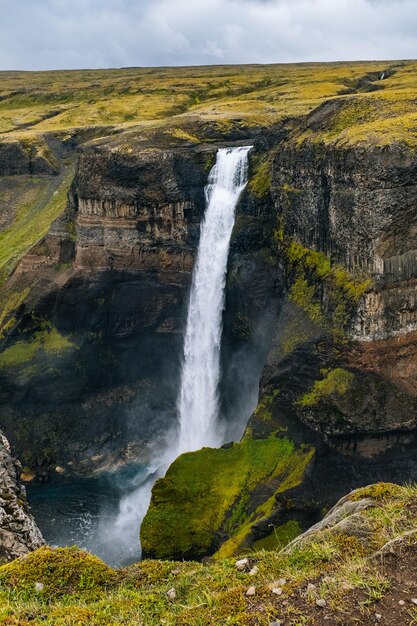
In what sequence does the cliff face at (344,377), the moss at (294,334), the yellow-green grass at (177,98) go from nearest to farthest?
1. the cliff face at (344,377)
2. the moss at (294,334)
3. the yellow-green grass at (177,98)

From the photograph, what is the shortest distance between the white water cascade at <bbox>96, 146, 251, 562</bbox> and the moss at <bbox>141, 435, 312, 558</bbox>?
9.01 metres

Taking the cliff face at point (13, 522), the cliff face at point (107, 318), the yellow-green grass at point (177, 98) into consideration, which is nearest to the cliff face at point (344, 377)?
the cliff face at point (13, 522)

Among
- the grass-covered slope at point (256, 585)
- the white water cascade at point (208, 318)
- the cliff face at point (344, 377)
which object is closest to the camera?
the grass-covered slope at point (256, 585)

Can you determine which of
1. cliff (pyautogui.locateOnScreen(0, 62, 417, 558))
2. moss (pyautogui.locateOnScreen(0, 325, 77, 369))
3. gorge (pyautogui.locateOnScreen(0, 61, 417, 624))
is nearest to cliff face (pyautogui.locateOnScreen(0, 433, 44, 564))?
gorge (pyautogui.locateOnScreen(0, 61, 417, 624))

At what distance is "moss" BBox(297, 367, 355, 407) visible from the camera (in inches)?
1169

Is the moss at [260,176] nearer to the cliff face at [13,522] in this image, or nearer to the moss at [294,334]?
the moss at [294,334]

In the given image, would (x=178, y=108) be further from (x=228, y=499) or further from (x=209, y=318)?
(x=228, y=499)

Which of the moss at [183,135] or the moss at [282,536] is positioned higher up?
the moss at [183,135]

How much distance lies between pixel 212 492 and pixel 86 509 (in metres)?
13.7

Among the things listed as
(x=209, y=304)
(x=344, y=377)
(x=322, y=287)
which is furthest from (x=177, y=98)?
Answer: (x=344, y=377)

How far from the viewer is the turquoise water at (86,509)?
117 feet

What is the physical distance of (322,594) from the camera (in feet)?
30.1

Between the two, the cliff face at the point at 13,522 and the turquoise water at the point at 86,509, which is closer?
the cliff face at the point at 13,522

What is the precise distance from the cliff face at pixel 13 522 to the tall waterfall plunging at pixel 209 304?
25.5 m
